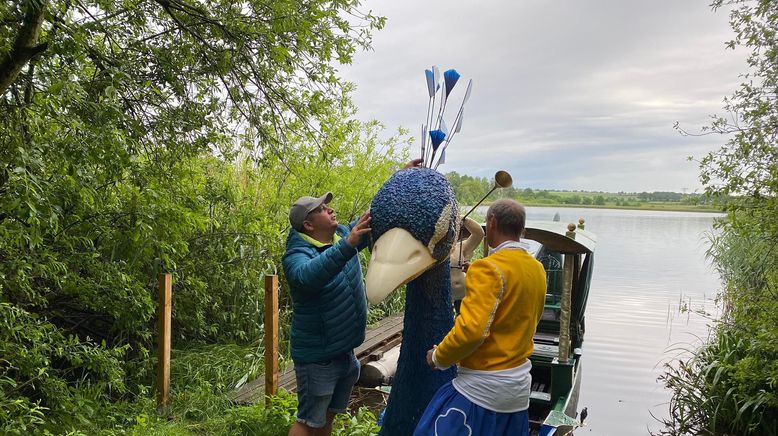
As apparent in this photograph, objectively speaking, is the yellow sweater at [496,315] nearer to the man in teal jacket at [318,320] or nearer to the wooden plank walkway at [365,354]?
the man in teal jacket at [318,320]

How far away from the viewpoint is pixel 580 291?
16.1 ft

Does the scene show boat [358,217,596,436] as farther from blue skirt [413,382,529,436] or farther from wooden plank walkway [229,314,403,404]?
blue skirt [413,382,529,436]

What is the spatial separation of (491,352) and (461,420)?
25 cm

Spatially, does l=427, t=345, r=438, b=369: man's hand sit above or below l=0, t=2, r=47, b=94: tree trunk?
below

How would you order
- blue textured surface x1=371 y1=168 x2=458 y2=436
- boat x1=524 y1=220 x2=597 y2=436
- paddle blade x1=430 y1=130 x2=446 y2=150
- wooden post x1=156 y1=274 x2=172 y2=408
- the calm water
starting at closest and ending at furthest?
blue textured surface x1=371 y1=168 x2=458 y2=436 → paddle blade x1=430 y1=130 x2=446 y2=150 → wooden post x1=156 y1=274 x2=172 y2=408 → boat x1=524 y1=220 x2=597 y2=436 → the calm water

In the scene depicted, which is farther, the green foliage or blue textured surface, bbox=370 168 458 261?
the green foliage

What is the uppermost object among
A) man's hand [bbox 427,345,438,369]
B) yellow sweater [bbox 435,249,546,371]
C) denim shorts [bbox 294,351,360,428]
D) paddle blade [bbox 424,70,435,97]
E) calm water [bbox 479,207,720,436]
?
paddle blade [bbox 424,70,435,97]

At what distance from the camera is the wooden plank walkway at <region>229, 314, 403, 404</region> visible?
162 inches

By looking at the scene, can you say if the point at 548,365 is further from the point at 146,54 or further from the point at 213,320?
the point at 146,54

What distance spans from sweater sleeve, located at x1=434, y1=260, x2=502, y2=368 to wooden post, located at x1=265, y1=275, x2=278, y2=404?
233 centimetres

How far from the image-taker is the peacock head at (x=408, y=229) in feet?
5.76

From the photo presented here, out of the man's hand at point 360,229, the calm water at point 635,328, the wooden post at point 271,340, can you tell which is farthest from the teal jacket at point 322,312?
the calm water at point 635,328

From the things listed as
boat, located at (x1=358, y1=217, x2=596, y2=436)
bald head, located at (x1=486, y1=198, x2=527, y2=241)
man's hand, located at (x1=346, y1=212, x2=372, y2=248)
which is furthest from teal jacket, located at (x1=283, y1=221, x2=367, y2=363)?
boat, located at (x1=358, y1=217, x2=596, y2=436)

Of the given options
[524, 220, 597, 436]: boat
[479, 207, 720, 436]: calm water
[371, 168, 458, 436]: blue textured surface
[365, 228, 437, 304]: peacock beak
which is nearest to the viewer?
[365, 228, 437, 304]: peacock beak
